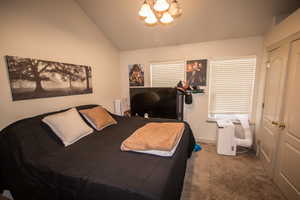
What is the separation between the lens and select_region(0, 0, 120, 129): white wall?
1.61 m

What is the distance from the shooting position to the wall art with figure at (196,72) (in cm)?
302

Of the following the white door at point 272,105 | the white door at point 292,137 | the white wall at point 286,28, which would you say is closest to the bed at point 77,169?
the white door at point 292,137

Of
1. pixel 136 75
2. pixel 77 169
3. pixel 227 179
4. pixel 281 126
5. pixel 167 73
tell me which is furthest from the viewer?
pixel 136 75

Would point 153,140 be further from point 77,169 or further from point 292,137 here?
point 292,137

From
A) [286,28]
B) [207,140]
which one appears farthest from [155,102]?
[286,28]

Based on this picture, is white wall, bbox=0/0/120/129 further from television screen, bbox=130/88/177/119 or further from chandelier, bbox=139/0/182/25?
chandelier, bbox=139/0/182/25

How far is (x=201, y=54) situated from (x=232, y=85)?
1.01 meters

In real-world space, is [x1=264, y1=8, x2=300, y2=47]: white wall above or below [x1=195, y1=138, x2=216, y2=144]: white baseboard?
above

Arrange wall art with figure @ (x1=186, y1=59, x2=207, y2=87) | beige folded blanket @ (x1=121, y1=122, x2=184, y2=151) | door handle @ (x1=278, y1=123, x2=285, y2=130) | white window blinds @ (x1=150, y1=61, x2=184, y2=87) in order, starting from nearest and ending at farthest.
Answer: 1. beige folded blanket @ (x1=121, y1=122, x2=184, y2=151)
2. door handle @ (x1=278, y1=123, x2=285, y2=130)
3. wall art with figure @ (x1=186, y1=59, x2=207, y2=87)
4. white window blinds @ (x1=150, y1=61, x2=184, y2=87)

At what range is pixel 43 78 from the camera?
6.47 feet

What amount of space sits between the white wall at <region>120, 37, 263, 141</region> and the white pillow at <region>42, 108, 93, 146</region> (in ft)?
6.81

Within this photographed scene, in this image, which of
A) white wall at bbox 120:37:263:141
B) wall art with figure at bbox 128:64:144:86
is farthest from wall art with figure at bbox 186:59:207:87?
wall art with figure at bbox 128:64:144:86

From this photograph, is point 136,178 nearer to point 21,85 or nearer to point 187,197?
point 187,197

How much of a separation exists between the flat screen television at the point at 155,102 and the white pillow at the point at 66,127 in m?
1.43
